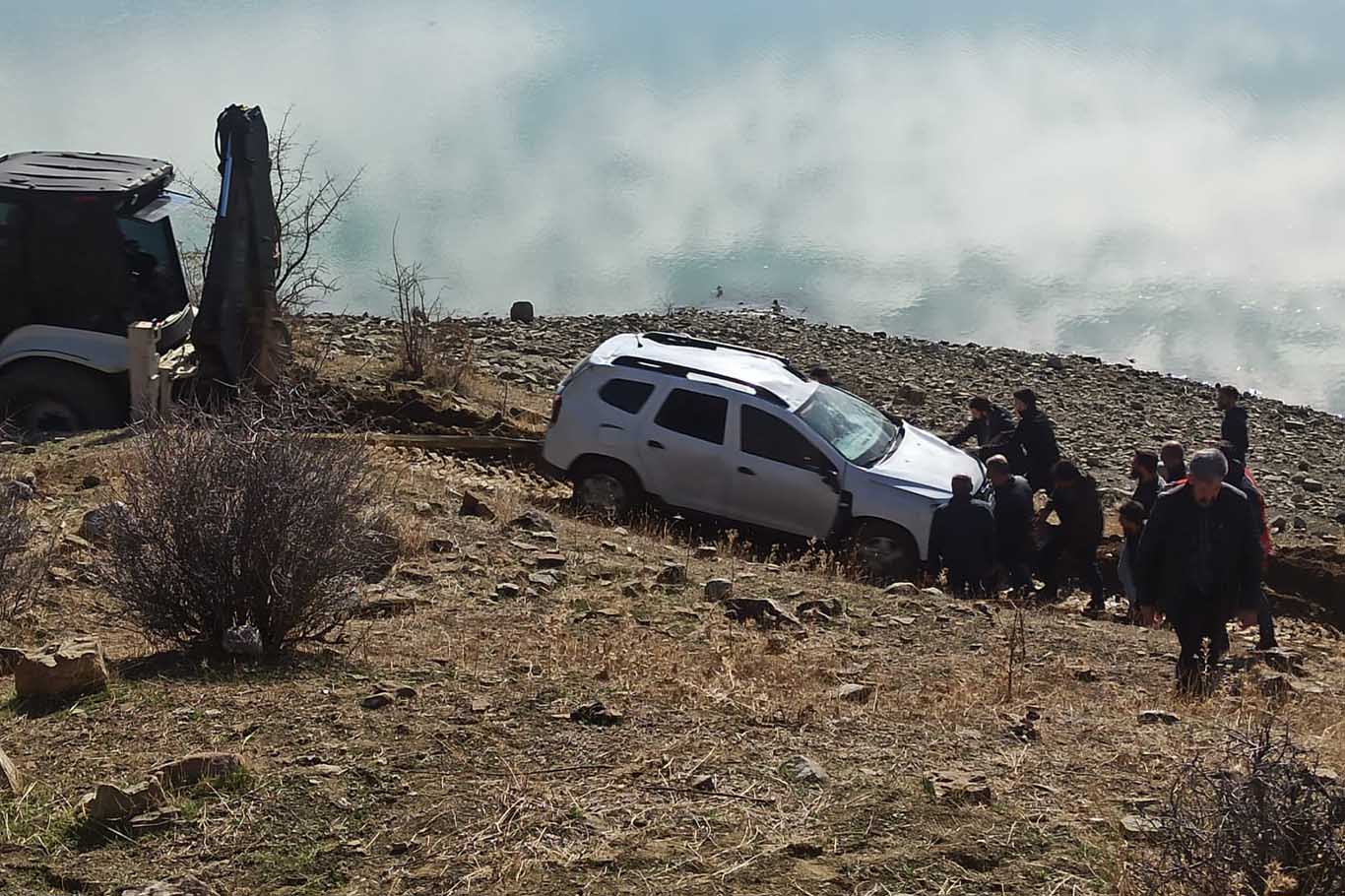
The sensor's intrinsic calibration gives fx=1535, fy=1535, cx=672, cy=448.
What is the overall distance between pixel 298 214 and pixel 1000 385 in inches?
515

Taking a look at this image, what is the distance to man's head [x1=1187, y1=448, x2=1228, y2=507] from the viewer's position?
821 centimetres

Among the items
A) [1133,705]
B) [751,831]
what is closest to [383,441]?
[1133,705]

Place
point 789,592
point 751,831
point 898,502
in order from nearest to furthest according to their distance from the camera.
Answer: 1. point 751,831
2. point 789,592
3. point 898,502

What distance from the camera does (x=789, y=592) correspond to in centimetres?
1047

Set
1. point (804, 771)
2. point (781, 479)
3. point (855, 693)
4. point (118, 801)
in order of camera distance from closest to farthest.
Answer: point (118, 801), point (804, 771), point (855, 693), point (781, 479)

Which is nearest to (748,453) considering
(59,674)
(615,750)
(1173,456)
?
(1173,456)

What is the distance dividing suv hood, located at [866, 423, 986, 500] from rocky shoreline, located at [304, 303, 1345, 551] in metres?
5.57

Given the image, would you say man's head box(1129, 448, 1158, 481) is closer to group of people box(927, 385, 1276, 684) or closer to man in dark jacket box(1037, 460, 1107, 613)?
group of people box(927, 385, 1276, 684)

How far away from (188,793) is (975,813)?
2.78 m

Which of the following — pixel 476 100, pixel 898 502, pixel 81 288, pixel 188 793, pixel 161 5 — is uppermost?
pixel 161 5

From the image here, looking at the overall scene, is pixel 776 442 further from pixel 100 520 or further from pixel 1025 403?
pixel 100 520

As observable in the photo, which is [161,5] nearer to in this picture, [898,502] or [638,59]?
→ [638,59]

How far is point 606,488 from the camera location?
13.1 metres

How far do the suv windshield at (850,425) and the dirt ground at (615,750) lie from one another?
10.00 ft
